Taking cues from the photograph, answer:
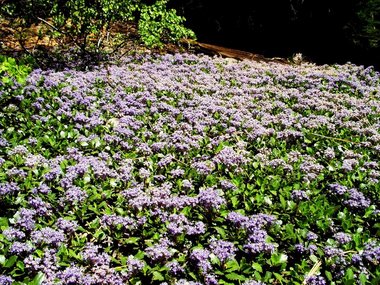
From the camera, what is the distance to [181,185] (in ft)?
14.8

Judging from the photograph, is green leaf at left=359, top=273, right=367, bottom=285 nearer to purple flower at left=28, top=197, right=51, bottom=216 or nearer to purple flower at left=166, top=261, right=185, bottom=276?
purple flower at left=166, top=261, right=185, bottom=276

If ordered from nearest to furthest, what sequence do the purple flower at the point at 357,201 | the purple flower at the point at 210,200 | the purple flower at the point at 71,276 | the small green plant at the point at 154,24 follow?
1. the purple flower at the point at 71,276
2. the purple flower at the point at 210,200
3. the purple flower at the point at 357,201
4. the small green plant at the point at 154,24

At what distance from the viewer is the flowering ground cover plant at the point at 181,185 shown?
3471 mm

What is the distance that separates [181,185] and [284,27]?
972cm

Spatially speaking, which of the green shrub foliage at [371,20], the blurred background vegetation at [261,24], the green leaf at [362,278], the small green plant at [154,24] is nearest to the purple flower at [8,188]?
the green leaf at [362,278]

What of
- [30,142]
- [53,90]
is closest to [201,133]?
[30,142]

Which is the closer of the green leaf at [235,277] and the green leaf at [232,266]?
the green leaf at [235,277]

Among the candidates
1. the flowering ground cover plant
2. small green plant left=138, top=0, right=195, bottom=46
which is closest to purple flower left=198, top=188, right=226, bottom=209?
the flowering ground cover plant

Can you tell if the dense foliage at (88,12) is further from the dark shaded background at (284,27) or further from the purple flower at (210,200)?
the purple flower at (210,200)

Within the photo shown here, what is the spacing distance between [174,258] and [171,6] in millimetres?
11096

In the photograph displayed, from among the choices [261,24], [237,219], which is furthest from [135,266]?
[261,24]

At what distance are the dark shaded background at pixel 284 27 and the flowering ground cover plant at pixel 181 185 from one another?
16.0ft

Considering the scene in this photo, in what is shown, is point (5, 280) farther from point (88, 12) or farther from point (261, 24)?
point (261, 24)

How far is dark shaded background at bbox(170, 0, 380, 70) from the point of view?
11695 mm
